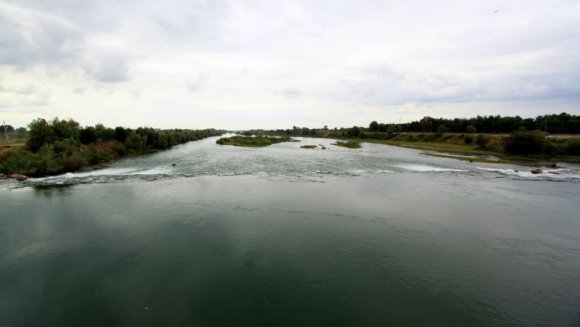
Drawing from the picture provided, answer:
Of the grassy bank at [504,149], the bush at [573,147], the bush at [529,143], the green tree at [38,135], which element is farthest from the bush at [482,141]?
the green tree at [38,135]

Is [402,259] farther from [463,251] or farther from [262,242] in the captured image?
[262,242]

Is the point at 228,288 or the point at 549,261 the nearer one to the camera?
the point at 228,288

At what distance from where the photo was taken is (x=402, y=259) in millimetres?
16656

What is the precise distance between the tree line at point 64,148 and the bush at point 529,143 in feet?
281

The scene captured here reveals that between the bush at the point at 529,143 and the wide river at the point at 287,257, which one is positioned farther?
the bush at the point at 529,143

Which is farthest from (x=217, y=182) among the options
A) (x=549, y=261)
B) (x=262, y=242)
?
(x=549, y=261)

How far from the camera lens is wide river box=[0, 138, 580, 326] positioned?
12305 mm

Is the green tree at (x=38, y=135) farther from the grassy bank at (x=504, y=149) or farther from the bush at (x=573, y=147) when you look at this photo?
the bush at (x=573, y=147)

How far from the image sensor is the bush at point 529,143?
62781mm

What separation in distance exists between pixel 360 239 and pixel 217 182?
72.6ft

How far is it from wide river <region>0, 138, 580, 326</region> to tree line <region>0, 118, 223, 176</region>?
11075mm

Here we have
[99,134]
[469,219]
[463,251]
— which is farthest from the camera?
[99,134]

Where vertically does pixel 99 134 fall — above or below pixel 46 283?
above

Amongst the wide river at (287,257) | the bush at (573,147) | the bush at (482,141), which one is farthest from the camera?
the bush at (482,141)
